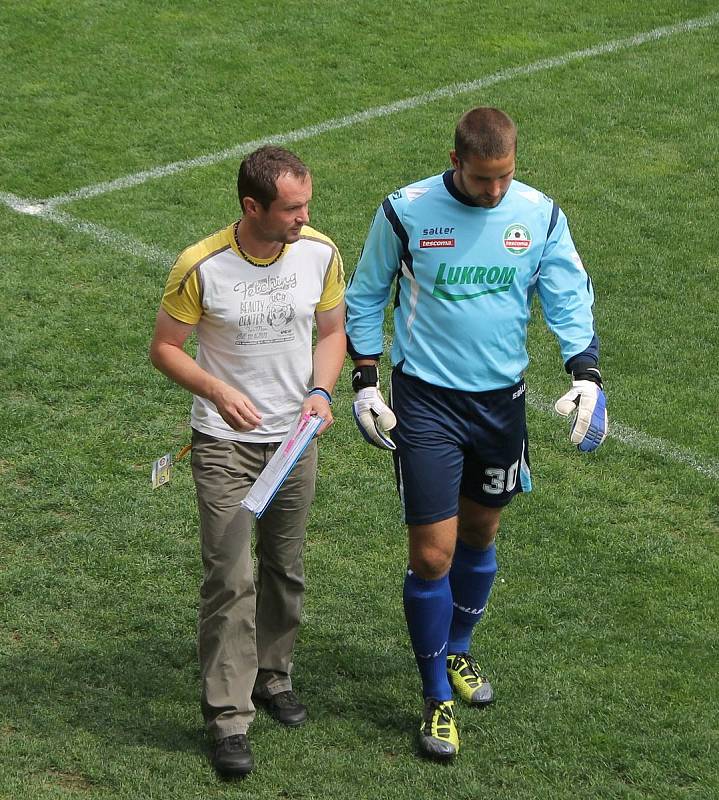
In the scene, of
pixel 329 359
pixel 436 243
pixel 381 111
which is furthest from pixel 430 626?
pixel 381 111

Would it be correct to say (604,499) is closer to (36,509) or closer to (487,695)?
(487,695)

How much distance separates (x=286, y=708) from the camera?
5.10 meters

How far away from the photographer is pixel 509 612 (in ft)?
18.8

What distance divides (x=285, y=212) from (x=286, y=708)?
1.92 m

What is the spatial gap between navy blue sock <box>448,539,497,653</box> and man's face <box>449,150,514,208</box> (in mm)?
1412

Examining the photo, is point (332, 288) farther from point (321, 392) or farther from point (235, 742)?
point (235, 742)

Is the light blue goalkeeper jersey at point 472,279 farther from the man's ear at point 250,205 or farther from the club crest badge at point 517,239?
the man's ear at point 250,205

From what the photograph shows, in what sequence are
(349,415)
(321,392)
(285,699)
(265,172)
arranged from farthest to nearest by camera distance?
(349,415), (285,699), (321,392), (265,172)

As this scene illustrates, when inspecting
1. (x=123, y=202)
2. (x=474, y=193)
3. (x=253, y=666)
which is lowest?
(x=123, y=202)

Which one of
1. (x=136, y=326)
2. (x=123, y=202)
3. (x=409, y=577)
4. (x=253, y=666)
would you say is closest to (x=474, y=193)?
(x=409, y=577)

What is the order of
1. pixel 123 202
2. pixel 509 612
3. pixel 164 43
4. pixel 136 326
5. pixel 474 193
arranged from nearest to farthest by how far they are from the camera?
1. pixel 474 193
2. pixel 509 612
3. pixel 136 326
4. pixel 123 202
5. pixel 164 43

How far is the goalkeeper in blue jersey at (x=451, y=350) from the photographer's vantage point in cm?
475

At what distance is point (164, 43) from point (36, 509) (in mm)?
7350

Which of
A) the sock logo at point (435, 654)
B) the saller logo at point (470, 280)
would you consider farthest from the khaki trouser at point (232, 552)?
the saller logo at point (470, 280)
